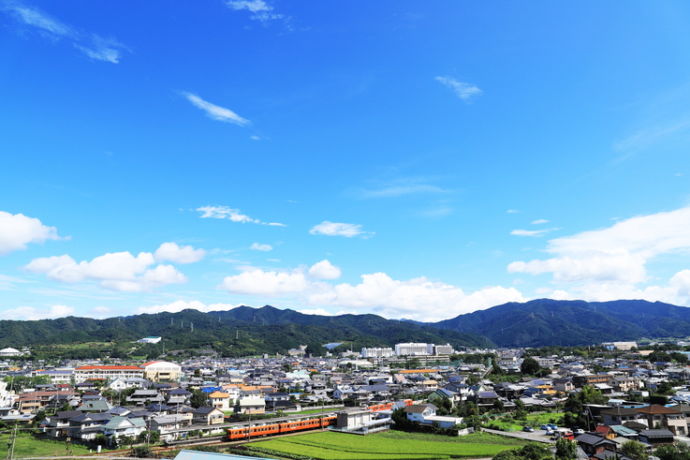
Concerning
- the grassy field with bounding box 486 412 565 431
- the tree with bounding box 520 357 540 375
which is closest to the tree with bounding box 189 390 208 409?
the grassy field with bounding box 486 412 565 431

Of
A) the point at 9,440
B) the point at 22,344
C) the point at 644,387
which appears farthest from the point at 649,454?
the point at 22,344

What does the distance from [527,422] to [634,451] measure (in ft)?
41.4

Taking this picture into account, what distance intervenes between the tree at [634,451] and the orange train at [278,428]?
19.6 m

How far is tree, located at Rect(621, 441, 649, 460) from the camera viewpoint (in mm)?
19395

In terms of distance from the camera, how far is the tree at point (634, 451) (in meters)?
19.4

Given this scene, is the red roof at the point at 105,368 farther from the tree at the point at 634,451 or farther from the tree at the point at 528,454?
the tree at the point at 634,451

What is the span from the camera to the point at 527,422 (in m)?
31.9

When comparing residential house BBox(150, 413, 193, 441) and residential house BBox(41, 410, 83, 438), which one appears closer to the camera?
residential house BBox(150, 413, 193, 441)

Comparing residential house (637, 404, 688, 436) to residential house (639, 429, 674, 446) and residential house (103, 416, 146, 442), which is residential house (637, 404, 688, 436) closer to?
residential house (639, 429, 674, 446)

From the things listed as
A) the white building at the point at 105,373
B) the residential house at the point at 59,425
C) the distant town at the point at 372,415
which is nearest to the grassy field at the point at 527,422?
the distant town at the point at 372,415

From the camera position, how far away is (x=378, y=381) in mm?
57531

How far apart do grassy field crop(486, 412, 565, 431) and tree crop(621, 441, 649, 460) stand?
9.47 meters

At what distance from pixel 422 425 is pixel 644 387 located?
29.2 m

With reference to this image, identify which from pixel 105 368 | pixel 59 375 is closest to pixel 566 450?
pixel 105 368
